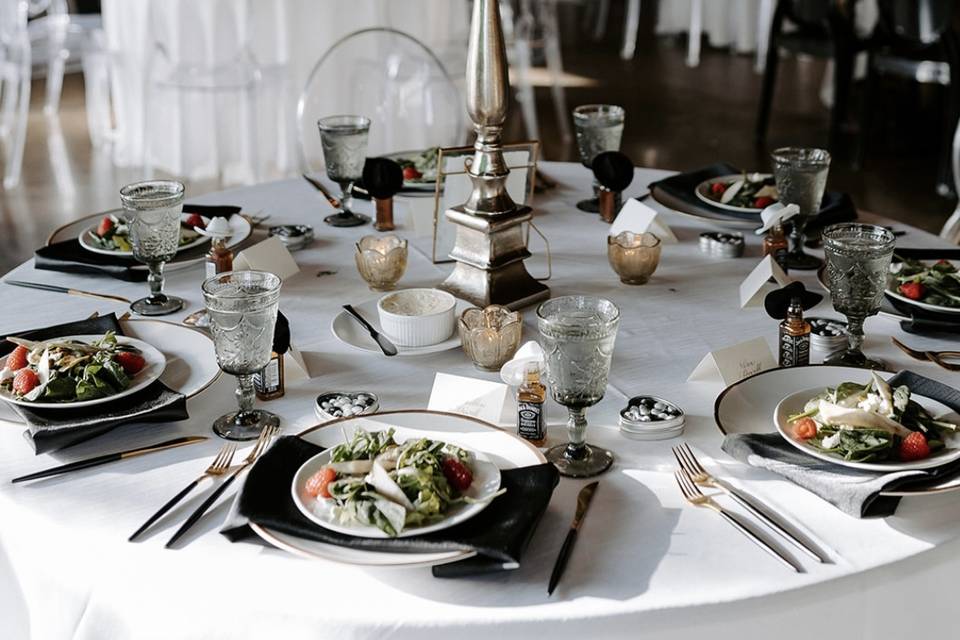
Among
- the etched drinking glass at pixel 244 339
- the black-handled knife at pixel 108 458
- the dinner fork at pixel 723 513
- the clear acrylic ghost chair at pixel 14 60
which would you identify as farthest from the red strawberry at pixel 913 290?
the clear acrylic ghost chair at pixel 14 60

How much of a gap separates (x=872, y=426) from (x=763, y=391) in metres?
0.23

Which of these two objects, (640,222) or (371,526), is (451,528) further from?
(640,222)

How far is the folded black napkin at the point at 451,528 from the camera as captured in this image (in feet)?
3.63

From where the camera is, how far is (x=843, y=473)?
126 cm

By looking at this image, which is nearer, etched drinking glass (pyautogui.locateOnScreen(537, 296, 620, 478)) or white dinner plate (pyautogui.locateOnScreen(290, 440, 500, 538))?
white dinner plate (pyautogui.locateOnScreen(290, 440, 500, 538))

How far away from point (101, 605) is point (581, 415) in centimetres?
56

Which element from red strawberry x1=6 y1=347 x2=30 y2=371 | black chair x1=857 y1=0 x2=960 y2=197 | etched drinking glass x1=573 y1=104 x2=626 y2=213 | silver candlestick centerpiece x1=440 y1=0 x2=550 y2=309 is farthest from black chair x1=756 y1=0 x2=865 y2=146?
red strawberry x1=6 y1=347 x2=30 y2=371

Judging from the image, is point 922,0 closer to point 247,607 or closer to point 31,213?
point 31,213

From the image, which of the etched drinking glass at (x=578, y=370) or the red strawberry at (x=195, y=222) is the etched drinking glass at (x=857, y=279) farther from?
the red strawberry at (x=195, y=222)

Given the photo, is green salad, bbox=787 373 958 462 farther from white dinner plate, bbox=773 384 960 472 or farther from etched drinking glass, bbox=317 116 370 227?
etched drinking glass, bbox=317 116 370 227

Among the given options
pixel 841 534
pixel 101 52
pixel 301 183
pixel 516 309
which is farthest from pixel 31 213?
pixel 841 534

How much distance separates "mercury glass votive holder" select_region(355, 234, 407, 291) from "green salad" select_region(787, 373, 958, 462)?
2.61 ft

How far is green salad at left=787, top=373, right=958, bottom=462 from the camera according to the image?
4.15 ft

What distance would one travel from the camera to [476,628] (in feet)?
3.46
